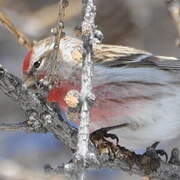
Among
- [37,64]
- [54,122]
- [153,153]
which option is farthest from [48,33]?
[54,122]

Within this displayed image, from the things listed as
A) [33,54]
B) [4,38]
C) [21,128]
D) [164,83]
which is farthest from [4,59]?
[21,128]

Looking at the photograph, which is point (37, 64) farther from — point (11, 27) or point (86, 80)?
point (86, 80)

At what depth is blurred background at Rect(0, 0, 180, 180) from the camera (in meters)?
5.06

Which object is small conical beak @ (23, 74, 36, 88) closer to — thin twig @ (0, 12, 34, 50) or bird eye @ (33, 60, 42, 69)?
bird eye @ (33, 60, 42, 69)

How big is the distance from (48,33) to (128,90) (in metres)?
1.95

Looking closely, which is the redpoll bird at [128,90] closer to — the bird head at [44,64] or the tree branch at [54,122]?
the bird head at [44,64]

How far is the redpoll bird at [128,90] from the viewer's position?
136 inches

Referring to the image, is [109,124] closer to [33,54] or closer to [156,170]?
[156,170]

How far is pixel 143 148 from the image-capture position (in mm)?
3746

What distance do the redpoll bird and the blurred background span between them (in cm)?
129

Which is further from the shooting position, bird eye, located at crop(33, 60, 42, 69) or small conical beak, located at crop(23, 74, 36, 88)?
bird eye, located at crop(33, 60, 42, 69)

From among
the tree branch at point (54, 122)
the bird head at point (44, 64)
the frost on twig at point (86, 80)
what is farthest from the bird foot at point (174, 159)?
the frost on twig at point (86, 80)

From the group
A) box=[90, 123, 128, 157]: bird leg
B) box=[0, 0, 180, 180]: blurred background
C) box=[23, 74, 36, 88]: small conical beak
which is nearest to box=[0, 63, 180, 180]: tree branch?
box=[90, 123, 128, 157]: bird leg

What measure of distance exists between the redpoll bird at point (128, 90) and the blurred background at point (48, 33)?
50.7 inches
